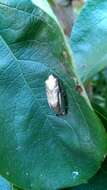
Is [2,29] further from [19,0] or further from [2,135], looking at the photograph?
[2,135]

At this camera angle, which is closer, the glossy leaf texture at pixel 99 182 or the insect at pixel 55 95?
the insect at pixel 55 95

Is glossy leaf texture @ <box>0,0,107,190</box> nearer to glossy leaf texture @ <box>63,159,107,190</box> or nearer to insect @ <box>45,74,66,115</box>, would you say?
insect @ <box>45,74,66,115</box>

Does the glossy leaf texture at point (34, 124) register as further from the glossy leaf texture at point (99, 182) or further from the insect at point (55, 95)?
the glossy leaf texture at point (99, 182)

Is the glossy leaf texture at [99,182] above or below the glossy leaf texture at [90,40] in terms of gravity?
below

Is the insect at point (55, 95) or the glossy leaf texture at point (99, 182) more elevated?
the insect at point (55, 95)

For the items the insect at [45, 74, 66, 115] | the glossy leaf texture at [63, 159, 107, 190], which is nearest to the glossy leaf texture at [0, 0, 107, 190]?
the insect at [45, 74, 66, 115]

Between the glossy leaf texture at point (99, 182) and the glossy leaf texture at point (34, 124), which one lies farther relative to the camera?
the glossy leaf texture at point (99, 182)

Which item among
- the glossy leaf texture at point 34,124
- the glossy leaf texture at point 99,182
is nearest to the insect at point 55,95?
the glossy leaf texture at point 34,124
